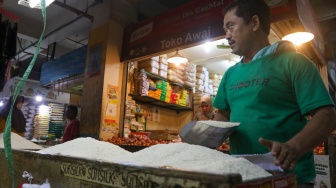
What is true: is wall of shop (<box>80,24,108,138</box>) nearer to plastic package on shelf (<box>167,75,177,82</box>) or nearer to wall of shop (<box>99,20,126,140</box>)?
wall of shop (<box>99,20,126,140</box>)

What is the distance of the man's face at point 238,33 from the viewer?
1.41 metres

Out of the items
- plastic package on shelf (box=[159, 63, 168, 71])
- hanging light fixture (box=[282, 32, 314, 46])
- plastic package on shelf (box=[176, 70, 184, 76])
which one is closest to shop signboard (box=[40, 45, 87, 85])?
plastic package on shelf (box=[159, 63, 168, 71])

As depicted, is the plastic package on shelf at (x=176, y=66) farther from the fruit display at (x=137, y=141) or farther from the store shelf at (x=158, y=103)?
the fruit display at (x=137, y=141)

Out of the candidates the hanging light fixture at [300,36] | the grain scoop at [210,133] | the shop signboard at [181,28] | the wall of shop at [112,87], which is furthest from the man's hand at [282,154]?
the wall of shop at [112,87]

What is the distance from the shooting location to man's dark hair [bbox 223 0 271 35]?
1.40 metres

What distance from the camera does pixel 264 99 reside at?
1224 mm

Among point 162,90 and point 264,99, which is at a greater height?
point 162,90

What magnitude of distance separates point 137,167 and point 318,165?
8.48ft

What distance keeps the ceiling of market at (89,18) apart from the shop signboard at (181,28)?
68cm

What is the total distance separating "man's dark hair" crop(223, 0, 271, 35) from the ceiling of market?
321 cm

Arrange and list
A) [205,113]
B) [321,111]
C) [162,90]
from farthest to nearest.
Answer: [162,90], [205,113], [321,111]

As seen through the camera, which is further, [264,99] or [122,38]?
[122,38]

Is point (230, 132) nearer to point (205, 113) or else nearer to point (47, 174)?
point (47, 174)

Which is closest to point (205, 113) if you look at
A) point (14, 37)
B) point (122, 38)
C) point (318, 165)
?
point (122, 38)
